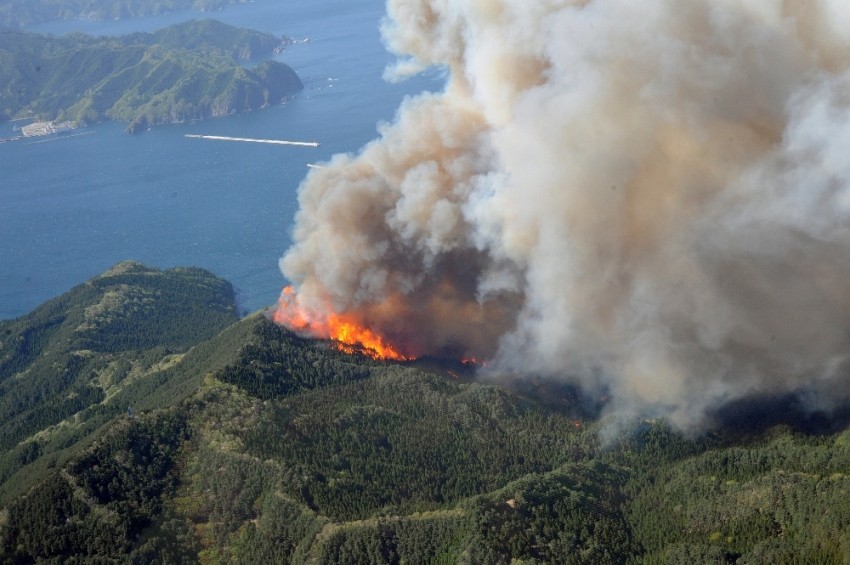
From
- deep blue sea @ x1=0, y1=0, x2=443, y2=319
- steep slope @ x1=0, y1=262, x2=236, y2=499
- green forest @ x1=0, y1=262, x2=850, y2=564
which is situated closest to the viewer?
green forest @ x1=0, y1=262, x2=850, y2=564

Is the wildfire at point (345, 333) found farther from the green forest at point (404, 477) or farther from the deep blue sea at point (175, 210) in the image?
the deep blue sea at point (175, 210)

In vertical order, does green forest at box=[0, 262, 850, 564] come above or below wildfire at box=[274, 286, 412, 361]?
below

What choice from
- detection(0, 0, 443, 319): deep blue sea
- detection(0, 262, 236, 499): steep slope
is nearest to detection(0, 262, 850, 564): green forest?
detection(0, 262, 236, 499): steep slope

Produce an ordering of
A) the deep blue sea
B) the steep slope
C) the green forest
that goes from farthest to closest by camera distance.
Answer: the deep blue sea → the steep slope → the green forest

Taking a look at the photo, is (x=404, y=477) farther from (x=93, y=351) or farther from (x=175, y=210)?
(x=175, y=210)

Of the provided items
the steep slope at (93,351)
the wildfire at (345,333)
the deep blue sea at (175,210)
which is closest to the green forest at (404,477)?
the wildfire at (345,333)

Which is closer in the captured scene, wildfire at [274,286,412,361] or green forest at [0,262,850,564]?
green forest at [0,262,850,564]

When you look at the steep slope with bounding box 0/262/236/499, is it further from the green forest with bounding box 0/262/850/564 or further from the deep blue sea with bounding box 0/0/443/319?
the deep blue sea with bounding box 0/0/443/319

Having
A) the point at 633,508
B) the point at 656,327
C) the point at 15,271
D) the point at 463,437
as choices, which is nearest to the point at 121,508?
the point at 463,437
